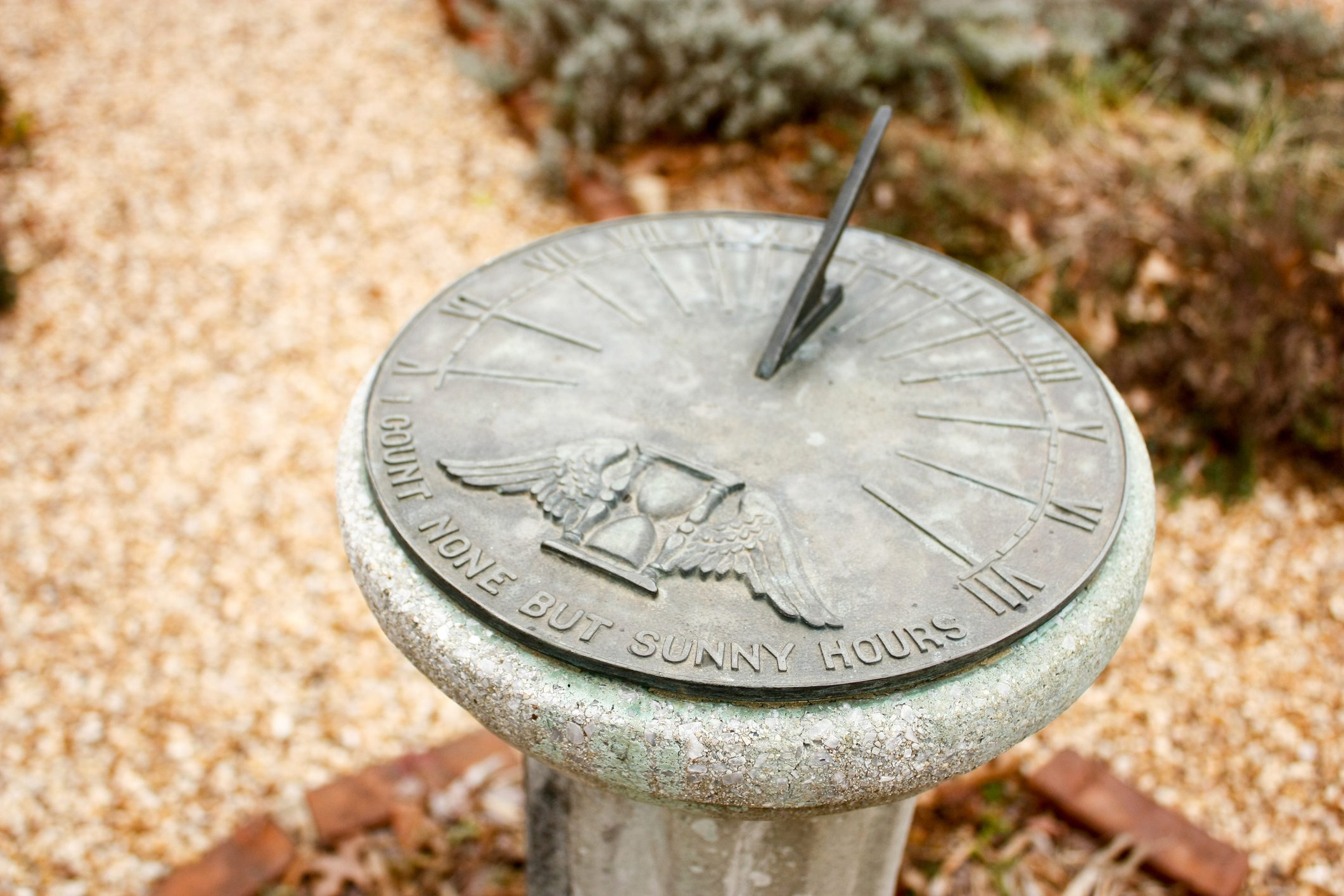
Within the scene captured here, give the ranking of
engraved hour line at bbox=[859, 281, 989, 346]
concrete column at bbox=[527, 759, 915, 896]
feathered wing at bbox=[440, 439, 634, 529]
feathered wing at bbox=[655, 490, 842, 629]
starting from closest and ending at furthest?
1. feathered wing at bbox=[655, 490, 842, 629]
2. feathered wing at bbox=[440, 439, 634, 529]
3. concrete column at bbox=[527, 759, 915, 896]
4. engraved hour line at bbox=[859, 281, 989, 346]

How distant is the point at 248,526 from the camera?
3.64 meters

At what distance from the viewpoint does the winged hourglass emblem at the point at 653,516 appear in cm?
166

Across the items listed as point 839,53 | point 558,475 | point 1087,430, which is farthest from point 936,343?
point 839,53

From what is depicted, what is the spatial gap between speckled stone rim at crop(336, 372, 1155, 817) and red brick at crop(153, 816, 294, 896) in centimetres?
130

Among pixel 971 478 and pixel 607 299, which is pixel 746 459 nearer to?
pixel 971 478

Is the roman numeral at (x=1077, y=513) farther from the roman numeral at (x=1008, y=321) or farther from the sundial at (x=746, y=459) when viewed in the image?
the roman numeral at (x=1008, y=321)

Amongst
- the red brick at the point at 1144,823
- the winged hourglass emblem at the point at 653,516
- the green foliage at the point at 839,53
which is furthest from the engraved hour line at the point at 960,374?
the green foliage at the point at 839,53

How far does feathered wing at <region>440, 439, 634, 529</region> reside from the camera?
176cm

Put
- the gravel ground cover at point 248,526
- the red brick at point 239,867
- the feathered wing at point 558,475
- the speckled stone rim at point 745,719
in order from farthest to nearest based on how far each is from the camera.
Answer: the gravel ground cover at point 248,526, the red brick at point 239,867, the feathered wing at point 558,475, the speckled stone rim at point 745,719

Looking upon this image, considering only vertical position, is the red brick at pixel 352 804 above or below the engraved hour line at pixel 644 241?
below

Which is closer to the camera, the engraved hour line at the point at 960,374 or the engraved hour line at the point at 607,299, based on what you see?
the engraved hour line at the point at 960,374

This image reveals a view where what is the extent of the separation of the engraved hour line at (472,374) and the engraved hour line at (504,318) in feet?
0.41

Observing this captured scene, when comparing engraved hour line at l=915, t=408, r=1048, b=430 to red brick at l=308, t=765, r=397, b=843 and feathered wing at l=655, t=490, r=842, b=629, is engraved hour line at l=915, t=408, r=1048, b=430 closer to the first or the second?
feathered wing at l=655, t=490, r=842, b=629

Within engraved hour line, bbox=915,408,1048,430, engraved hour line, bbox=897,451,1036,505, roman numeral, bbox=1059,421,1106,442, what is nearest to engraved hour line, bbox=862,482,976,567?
engraved hour line, bbox=897,451,1036,505
